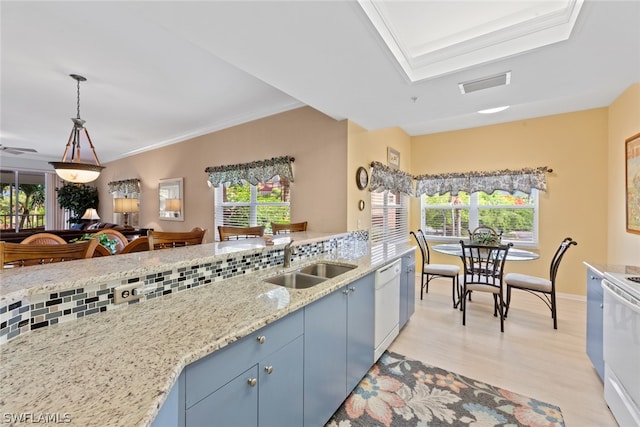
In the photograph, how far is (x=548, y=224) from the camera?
421 centimetres

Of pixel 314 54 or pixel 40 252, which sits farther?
pixel 314 54

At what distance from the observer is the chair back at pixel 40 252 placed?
1.47 metres

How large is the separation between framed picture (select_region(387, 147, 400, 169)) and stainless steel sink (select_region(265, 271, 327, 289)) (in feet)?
9.77

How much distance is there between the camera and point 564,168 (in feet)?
13.4

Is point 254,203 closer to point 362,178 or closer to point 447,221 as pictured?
point 362,178

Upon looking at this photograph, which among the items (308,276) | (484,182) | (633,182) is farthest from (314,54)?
(484,182)

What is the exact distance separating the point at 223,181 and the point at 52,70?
2270mm

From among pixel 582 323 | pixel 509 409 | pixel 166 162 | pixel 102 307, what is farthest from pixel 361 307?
pixel 166 162

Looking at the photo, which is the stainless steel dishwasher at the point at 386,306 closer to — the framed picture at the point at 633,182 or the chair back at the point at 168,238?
the chair back at the point at 168,238

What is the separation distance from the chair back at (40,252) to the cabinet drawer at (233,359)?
1.38m

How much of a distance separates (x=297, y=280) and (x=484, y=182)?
413 centimetres

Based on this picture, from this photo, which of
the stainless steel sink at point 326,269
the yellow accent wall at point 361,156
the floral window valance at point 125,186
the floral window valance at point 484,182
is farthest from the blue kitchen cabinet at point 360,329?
the floral window valance at point 125,186

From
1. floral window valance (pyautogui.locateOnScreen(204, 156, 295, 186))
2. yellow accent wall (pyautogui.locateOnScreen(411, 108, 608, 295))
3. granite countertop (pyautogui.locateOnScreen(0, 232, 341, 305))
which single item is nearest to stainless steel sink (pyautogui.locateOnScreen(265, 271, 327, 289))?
granite countertop (pyautogui.locateOnScreen(0, 232, 341, 305))

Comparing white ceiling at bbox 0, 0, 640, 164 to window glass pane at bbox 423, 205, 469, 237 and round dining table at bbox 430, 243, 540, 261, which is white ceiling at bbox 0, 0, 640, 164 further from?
window glass pane at bbox 423, 205, 469, 237
